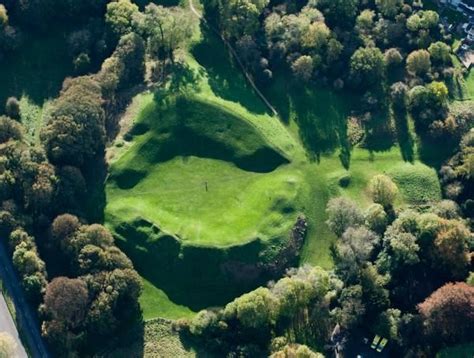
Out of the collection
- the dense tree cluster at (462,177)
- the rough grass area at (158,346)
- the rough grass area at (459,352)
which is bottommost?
the rough grass area at (158,346)

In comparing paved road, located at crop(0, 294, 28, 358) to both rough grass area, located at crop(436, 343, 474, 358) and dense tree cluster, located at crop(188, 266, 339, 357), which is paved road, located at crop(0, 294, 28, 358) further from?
rough grass area, located at crop(436, 343, 474, 358)

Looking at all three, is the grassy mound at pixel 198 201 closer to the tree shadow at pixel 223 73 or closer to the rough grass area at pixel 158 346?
the rough grass area at pixel 158 346

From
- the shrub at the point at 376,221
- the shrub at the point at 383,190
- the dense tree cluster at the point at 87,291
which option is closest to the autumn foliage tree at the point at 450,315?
the shrub at the point at 376,221

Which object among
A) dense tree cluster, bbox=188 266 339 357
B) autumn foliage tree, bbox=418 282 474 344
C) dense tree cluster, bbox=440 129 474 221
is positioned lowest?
dense tree cluster, bbox=188 266 339 357

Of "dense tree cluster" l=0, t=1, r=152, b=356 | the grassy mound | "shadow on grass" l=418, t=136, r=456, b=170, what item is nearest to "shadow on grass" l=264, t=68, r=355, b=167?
the grassy mound

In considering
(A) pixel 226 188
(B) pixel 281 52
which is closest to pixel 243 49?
(B) pixel 281 52

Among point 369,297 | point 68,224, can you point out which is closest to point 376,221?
point 369,297

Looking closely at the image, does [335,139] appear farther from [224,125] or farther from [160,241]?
[160,241]
